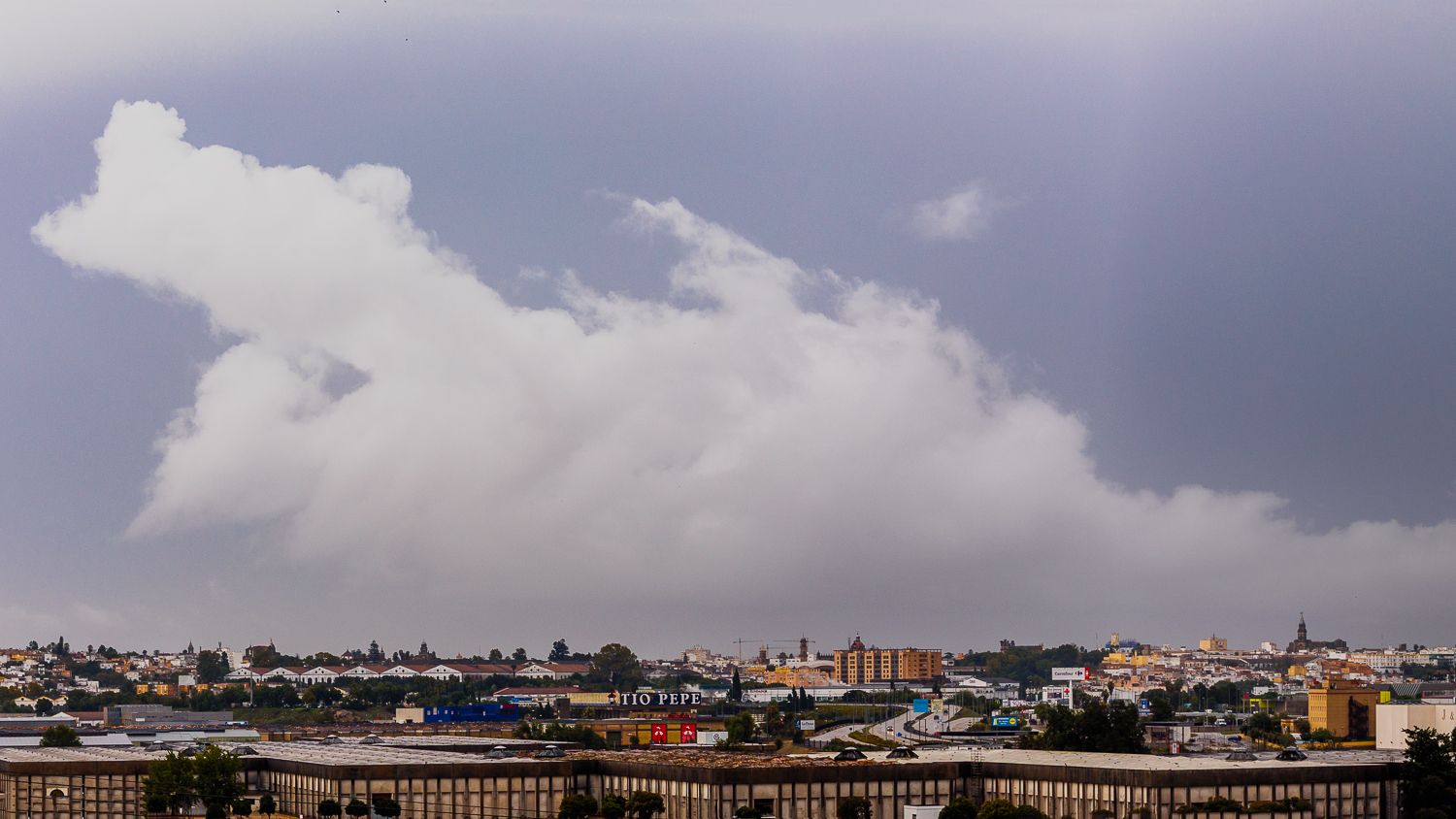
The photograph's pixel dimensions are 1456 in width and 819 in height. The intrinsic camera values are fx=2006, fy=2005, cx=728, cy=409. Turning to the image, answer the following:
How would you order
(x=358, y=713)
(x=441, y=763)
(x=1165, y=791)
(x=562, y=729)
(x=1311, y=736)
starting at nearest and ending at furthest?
(x=1165, y=791) → (x=441, y=763) → (x=562, y=729) → (x=1311, y=736) → (x=358, y=713)

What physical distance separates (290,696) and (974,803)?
13759 cm

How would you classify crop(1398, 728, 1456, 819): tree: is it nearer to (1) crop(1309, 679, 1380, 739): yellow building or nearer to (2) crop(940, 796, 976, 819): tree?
(2) crop(940, 796, 976, 819): tree

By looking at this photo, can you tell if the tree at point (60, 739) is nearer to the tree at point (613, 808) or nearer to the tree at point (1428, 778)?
the tree at point (613, 808)

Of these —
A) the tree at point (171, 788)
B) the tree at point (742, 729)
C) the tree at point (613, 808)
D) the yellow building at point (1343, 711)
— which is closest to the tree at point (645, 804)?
the tree at point (613, 808)

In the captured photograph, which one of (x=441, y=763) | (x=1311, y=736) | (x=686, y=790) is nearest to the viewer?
(x=686, y=790)

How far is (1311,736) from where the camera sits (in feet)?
476

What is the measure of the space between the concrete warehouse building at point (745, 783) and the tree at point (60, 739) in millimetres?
31635

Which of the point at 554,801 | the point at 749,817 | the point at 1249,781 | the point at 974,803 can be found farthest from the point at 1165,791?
the point at 554,801

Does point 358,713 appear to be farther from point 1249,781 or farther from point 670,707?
point 1249,781

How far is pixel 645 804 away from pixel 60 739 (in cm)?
5742

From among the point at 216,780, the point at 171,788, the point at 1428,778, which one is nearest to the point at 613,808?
the point at 216,780

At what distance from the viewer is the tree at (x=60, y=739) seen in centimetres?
11088

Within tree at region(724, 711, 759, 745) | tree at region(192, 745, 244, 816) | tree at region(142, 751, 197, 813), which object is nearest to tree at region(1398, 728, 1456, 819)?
tree at region(192, 745, 244, 816)

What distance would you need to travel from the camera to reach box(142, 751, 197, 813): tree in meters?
75.0
